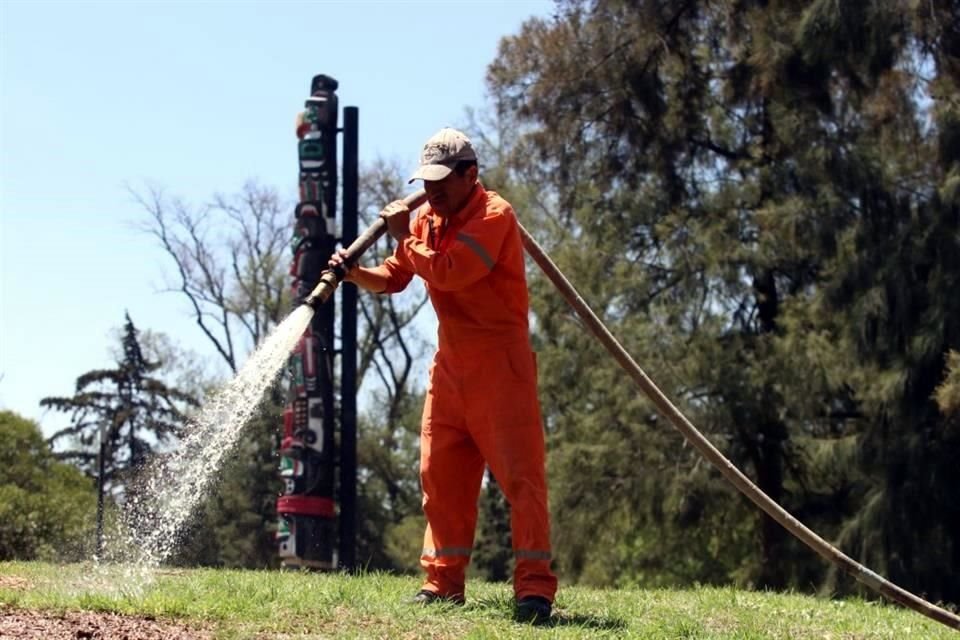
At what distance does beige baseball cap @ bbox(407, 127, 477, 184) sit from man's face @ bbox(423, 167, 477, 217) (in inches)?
2.2

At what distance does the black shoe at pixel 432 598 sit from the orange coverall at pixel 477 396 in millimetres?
29

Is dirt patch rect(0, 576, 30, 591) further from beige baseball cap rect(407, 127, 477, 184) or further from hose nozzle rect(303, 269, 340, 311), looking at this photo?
beige baseball cap rect(407, 127, 477, 184)

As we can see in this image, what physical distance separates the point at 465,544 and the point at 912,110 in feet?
55.8

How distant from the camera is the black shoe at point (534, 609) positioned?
6609 millimetres

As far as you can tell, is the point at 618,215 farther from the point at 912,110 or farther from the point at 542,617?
the point at 542,617

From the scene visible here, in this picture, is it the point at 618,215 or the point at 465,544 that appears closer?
the point at 465,544

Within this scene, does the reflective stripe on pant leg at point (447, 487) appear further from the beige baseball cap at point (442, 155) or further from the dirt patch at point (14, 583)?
the dirt patch at point (14, 583)

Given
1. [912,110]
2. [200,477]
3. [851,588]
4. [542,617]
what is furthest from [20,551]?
[912,110]

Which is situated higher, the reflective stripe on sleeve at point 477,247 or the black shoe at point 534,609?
the reflective stripe on sleeve at point 477,247

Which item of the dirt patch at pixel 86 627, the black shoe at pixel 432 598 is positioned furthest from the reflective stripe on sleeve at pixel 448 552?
the dirt patch at pixel 86 627

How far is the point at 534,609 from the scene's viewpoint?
6.69m

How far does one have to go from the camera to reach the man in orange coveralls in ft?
22.5

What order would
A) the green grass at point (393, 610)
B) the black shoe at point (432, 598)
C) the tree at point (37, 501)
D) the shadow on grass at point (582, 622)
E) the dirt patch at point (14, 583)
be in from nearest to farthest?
1. the green grass at point (393, 610)
2. the shadow on grass at point (582, 622)
3. the black shoe at point (432, 598)
4. the dirt patch at point (14, 583)
5. the tree at point (37, 501)

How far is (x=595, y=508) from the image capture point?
26438 millimetres
